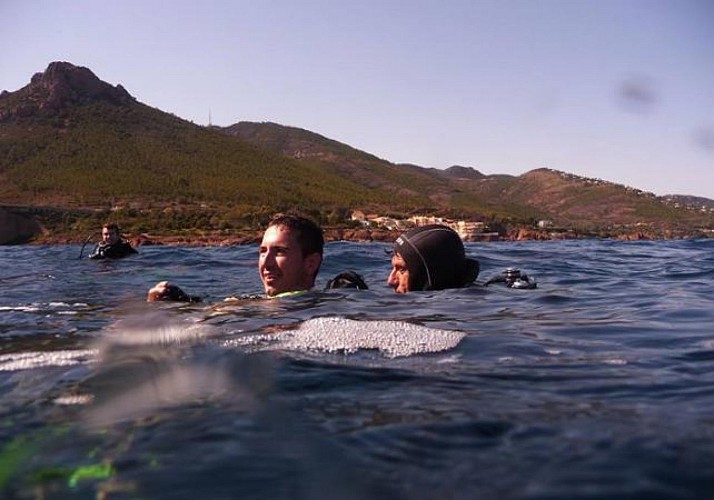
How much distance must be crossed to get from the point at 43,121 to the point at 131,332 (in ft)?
299

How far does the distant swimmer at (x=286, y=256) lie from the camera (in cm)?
682

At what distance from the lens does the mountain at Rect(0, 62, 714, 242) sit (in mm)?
53375

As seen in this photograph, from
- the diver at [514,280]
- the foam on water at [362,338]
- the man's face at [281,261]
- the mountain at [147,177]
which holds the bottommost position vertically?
the foam on water at [362,338]

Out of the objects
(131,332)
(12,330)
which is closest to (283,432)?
(131,332)

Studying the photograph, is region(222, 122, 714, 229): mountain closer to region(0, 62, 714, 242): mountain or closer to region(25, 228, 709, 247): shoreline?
region(0, 62, 714, 242): mountain

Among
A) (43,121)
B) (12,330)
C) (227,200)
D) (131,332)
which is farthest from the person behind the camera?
(43,121)

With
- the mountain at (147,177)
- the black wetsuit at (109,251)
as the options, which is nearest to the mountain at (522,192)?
the mountain at (147,177)

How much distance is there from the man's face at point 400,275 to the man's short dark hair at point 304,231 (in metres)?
0.98

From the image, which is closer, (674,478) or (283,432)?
(674,478)

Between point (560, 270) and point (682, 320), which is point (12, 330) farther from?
point (560, 270)

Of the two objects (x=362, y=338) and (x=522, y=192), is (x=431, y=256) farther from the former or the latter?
(x=522, y=192)

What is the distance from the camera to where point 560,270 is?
13914 mm

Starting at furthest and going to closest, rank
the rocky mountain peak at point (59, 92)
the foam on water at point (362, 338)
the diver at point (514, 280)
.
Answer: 1. the rocky mountain peak at point (59, 92)
2. the diver at point (514, 280)
3. the foam on water at point (362, 338)

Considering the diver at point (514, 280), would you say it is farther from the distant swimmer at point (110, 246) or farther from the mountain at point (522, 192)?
the mountain at point (522, 192)
